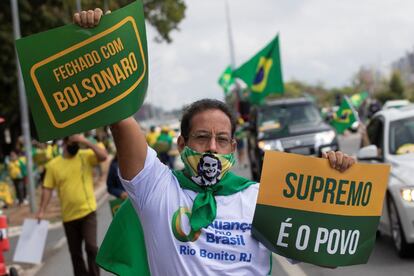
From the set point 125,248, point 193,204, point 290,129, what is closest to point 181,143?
point 193,204

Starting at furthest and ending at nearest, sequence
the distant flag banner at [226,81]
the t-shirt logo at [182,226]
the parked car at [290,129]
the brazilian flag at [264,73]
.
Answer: the distant flag banner at [226,81], the brazilian flag at [264,73], the parked car at [290,129], the t-shirt logo at [182,226]

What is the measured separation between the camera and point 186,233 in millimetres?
2701

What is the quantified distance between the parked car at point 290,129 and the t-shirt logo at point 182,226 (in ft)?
38.5

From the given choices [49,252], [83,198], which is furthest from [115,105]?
[49,252]

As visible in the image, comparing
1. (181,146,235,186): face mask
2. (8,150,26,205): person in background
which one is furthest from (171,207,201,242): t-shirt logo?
(8,150,26,205): person in background

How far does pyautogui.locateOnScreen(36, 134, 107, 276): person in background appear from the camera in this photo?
734cm

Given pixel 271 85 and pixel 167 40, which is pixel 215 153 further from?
pixel 167 40

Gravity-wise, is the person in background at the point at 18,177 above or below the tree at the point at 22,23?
below

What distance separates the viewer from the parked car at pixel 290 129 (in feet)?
48.1

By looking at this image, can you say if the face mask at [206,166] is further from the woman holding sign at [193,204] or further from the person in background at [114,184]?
the person in background at [114,184]

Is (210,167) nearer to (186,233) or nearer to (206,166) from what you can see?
(206,166)

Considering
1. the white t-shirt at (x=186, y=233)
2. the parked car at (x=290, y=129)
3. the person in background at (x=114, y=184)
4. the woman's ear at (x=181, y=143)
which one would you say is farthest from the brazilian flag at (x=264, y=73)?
the white t-shirt at (x=186, y=233)

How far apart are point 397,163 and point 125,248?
5.47 metres

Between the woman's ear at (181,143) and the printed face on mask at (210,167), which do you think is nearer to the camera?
the printed face on mask at (210,167)
